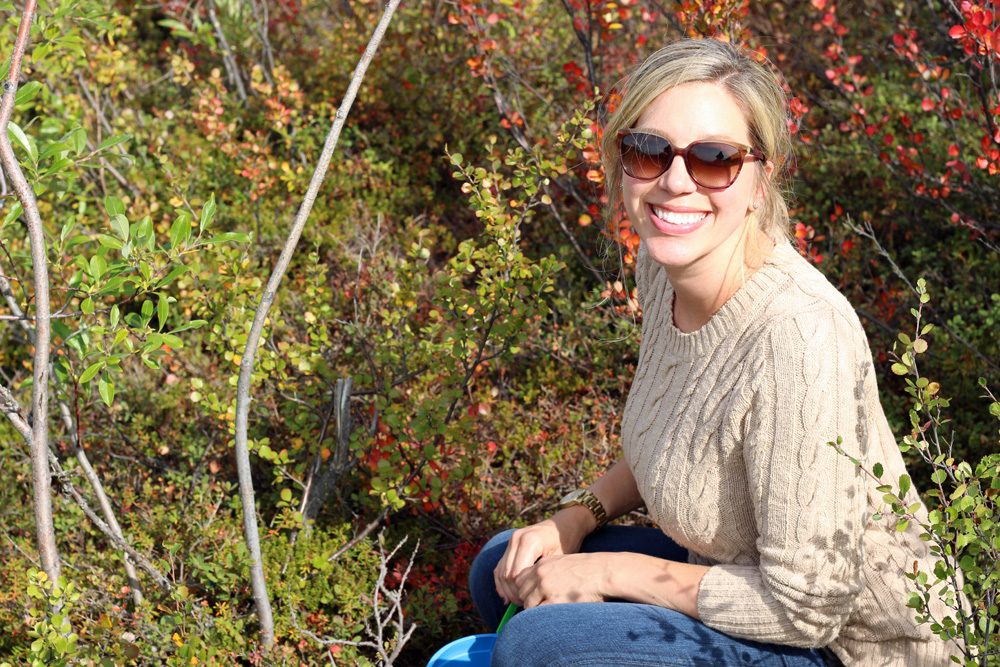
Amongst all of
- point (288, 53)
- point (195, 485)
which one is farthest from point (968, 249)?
point (288, 53)

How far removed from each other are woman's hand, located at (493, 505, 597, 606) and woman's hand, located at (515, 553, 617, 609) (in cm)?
7

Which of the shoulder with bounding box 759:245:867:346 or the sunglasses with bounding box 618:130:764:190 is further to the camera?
the sunglasses with bounding box 618:130:764:190

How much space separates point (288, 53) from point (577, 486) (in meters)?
3.58

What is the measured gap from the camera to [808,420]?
1.41 metres

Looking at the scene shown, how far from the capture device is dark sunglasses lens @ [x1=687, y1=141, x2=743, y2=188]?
5.09 feet

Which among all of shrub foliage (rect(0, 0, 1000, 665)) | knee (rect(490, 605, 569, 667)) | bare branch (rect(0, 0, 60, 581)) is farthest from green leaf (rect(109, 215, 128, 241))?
knee (rect(490, 605, 569, 667))

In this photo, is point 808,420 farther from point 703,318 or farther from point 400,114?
point 400,114

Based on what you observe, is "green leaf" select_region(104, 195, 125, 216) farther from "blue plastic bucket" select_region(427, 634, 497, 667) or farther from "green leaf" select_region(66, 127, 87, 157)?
"blue plastic bucket" select_region(427, 634, 497, 667)

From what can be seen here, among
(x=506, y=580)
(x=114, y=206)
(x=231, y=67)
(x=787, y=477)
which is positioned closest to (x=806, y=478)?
(x=787, y=477)

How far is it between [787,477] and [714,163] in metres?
0.59

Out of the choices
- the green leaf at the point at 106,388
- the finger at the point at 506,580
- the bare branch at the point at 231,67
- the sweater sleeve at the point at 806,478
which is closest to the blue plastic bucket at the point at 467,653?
the finger at the point at 506,580

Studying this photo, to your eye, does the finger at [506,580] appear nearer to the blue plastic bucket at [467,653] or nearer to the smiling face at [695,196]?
the blue plastic bucket at [467,653]

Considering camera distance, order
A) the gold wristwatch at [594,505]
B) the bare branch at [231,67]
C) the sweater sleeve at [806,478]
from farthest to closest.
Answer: the bare branch at [231,67]
the gold wristwatch at [594,505]
the sweater sleeve at [806,478]

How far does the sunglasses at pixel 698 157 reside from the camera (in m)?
1.56
